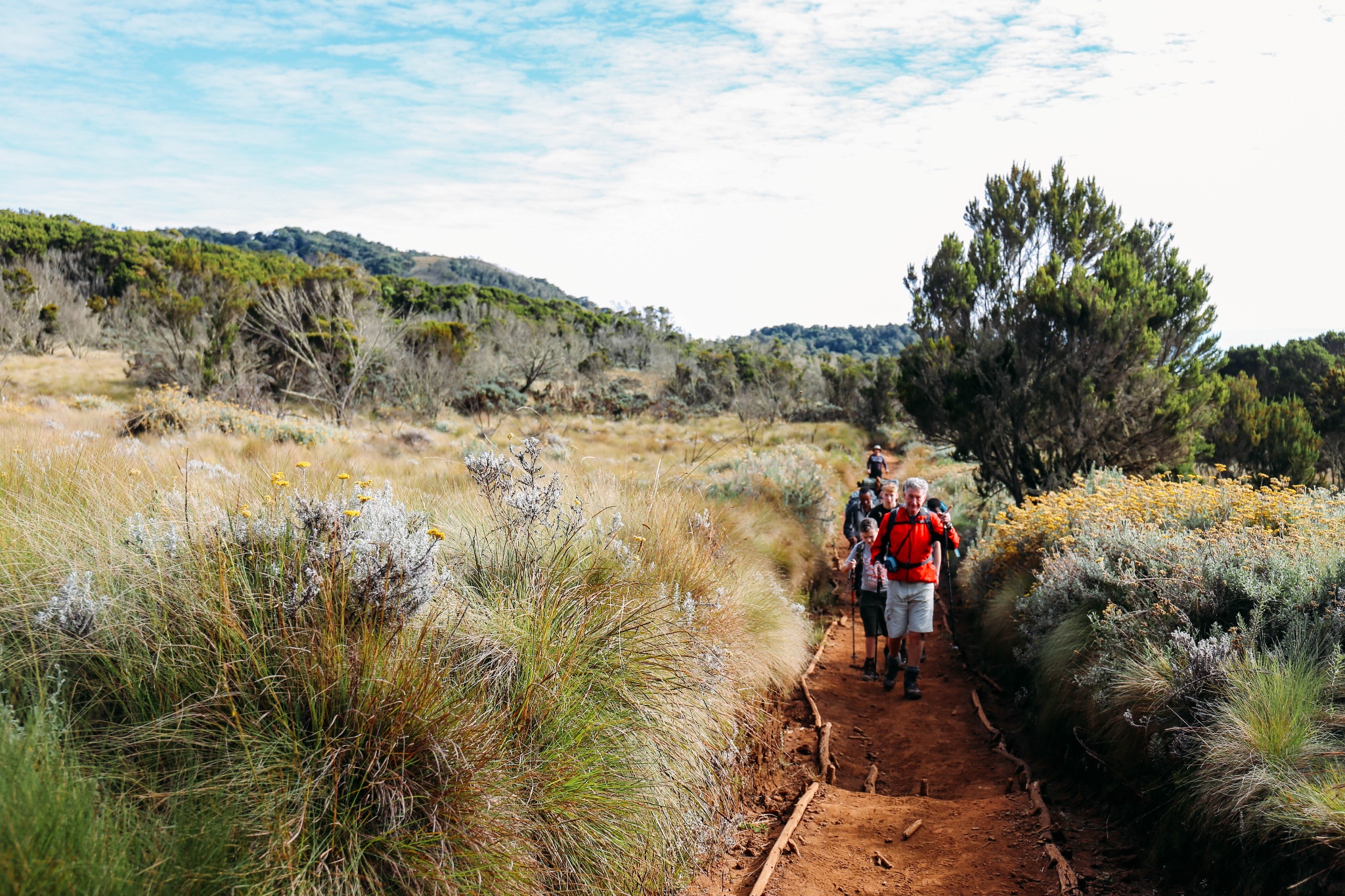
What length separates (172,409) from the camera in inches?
527

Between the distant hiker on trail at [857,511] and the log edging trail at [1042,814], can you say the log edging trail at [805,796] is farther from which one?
the distant hiker on trail at [857,511]

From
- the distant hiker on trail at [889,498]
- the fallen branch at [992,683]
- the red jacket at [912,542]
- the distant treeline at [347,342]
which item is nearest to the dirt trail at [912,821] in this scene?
the fallen branch at [992,683]

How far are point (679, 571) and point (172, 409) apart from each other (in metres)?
11.7

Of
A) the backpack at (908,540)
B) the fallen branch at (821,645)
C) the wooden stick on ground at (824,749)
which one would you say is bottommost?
the fallen branch at (821,645)

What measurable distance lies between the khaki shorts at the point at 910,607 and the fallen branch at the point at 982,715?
2.36 ft

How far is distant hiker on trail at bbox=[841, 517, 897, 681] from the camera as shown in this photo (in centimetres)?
769

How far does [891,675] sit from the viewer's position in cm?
759

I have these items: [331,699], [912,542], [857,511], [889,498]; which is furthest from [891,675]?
[331,699]

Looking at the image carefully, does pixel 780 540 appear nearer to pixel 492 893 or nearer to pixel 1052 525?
pixel 1052 525

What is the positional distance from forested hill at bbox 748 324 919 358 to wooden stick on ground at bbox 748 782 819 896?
11548 centimetres

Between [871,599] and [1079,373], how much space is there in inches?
318

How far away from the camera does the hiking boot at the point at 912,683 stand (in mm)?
7336

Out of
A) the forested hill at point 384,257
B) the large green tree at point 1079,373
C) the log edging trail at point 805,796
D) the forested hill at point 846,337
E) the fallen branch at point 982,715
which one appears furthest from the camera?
the forested hill at point 846,337

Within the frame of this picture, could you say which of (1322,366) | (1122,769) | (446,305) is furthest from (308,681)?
(446,305)
